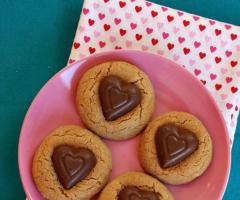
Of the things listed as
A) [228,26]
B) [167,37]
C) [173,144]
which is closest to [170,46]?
[167,37]

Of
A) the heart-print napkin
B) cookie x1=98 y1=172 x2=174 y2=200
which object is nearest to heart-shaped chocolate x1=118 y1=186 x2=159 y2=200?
cookie x1=98 y1=172 x2=174 y2=200

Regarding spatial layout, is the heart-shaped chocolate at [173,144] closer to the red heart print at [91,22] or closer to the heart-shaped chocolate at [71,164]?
the heart-shaped chocolate at [71,164]

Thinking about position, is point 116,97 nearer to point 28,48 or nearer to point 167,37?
point 167,37

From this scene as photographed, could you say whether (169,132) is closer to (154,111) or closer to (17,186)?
(154,111)

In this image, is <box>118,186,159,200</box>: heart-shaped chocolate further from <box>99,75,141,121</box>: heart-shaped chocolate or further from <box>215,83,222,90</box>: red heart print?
<box>215,83,222,90</box>: red heart print

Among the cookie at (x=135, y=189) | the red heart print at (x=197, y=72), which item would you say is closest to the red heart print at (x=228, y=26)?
the red heart print at (x=197, y=72)

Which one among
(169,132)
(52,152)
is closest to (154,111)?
(169,132)
